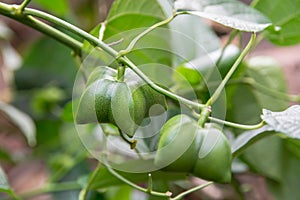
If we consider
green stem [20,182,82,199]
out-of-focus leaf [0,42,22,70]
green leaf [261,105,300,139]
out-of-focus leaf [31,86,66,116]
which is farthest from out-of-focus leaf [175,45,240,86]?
out-of-focus leaf [0,42,22,70]

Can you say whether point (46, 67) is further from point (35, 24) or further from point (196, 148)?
point (196, 148)

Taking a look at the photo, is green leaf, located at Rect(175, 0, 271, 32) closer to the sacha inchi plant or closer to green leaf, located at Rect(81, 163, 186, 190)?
the sacha inchi plant

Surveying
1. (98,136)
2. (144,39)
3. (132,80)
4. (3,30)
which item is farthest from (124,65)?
(3,30)

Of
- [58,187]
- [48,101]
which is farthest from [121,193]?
[48,101]

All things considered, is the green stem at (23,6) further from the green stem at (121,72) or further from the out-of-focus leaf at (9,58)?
the out-of-focus leaf at (9,58)

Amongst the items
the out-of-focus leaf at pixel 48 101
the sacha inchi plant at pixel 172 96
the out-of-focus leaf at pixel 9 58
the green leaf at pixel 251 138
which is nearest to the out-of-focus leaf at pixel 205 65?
the sacha inchi plant at pixel 172 96

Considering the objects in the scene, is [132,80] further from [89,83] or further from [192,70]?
[192,70]
